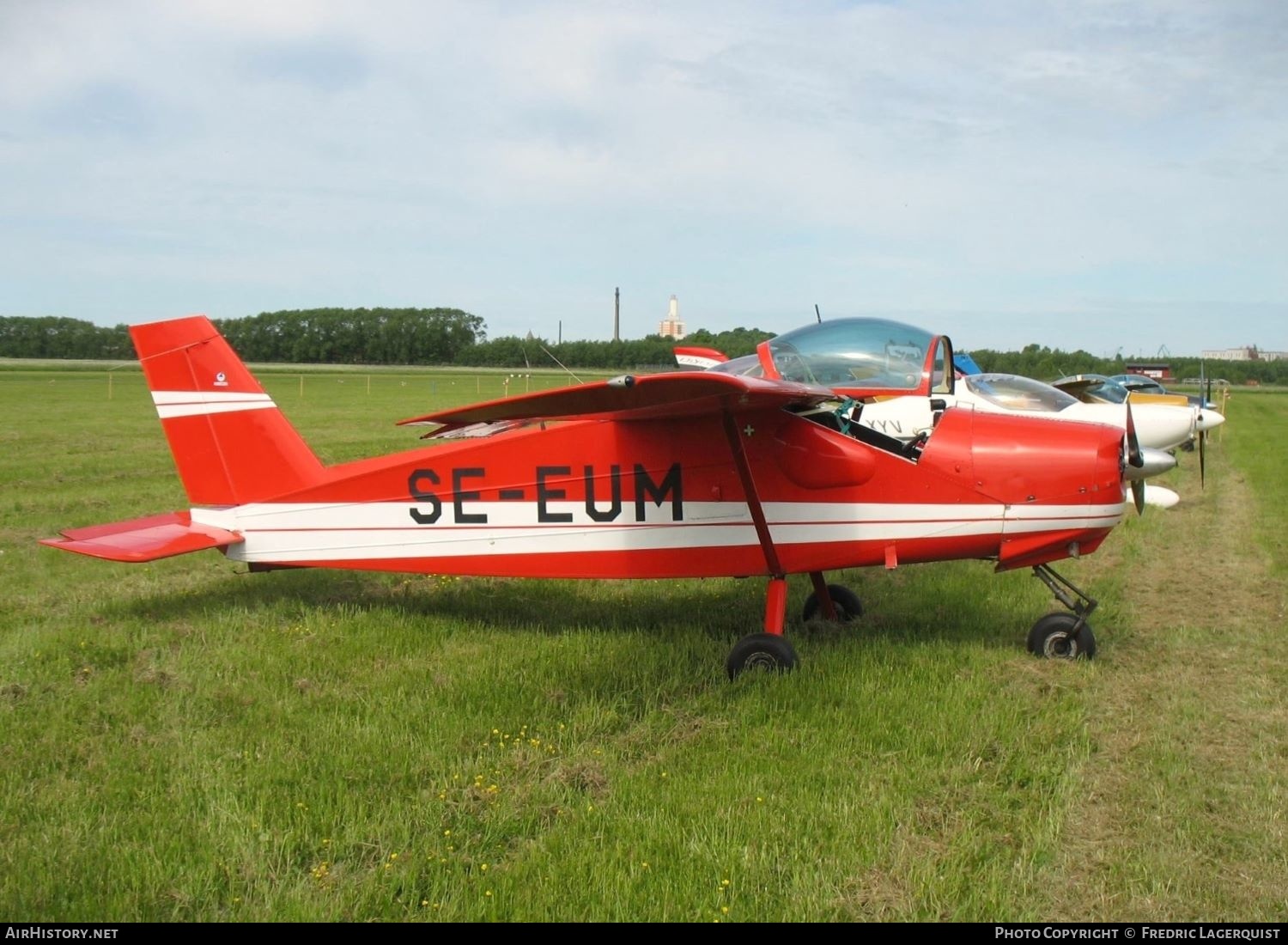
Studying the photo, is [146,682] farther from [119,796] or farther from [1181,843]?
[1181,843]

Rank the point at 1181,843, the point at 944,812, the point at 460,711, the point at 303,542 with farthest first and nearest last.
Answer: the point at 303,542 < the point at 460,711 < the point at 944,812 < the point at 1181,843

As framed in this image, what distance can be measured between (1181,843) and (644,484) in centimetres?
364

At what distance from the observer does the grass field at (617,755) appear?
11.6 ft

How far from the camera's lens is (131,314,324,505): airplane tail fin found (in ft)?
23.4

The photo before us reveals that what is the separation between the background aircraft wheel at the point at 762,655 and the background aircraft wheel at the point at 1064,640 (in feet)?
5.99

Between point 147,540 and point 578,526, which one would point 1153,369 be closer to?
point 578,526

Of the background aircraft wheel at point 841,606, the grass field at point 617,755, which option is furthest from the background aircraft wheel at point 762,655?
the background aircraft wheel at point 841,606

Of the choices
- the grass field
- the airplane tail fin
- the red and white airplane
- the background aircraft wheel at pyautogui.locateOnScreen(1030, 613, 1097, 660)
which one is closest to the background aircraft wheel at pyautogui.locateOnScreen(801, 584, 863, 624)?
the grass field

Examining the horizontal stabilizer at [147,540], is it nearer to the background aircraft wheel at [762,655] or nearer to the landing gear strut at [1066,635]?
the background aircraft wheel at [762,655]

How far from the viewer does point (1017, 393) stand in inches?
384

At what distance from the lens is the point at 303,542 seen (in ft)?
22.8

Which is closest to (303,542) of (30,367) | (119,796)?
(119,796)

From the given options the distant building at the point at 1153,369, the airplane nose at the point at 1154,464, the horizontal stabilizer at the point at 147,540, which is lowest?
the horizontal stabilizer at the point at 147,540

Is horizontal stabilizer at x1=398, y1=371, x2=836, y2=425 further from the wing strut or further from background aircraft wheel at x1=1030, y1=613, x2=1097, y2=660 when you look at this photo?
background aircraft wheel at x1=1030, y1=613, x2=1097, y2=660
